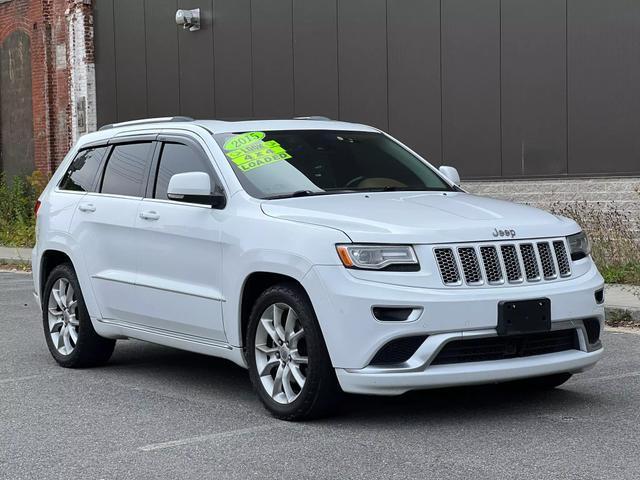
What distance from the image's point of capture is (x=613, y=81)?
50.2 ft

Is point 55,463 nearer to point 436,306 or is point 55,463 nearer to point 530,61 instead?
point 436,306

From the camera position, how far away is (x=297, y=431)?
6.41 metres

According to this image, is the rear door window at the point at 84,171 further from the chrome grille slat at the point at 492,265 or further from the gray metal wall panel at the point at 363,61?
the gray metal wall panel at the point at 363,61

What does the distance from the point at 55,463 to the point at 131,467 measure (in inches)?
16.8

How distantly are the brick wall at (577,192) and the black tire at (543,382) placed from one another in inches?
303

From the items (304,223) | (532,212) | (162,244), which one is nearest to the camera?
(304,223)

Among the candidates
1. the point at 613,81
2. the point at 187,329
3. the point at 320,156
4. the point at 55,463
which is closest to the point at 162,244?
the point at 187,329

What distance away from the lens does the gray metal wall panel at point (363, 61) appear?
18609 mm

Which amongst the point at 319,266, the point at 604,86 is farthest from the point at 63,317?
the point at 604,86

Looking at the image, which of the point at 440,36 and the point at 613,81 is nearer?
the point at 613,81

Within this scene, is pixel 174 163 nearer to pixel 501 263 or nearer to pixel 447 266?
pixel 447 266

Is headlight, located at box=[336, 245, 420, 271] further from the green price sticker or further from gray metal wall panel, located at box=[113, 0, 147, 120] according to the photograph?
gray metal wall panel, located at box=[113, 0, 147, 120]

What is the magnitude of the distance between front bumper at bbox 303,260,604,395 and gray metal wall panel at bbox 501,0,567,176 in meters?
10.1

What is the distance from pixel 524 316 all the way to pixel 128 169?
11.1 feet
